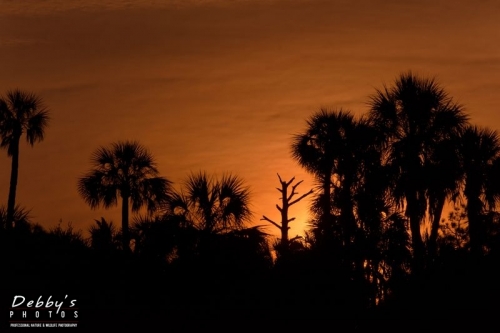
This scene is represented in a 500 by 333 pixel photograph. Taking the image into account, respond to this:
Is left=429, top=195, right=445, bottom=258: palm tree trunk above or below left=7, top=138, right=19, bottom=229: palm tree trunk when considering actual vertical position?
below

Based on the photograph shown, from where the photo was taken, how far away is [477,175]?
1726 inches

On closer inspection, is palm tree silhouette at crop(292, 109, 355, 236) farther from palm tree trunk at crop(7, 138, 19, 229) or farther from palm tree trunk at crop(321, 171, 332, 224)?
palm tree trunk at crop(7, 138, 19, 229)

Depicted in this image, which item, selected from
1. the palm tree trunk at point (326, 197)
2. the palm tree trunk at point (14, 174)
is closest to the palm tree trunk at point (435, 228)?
the palm tree trunk at point (326, 197)

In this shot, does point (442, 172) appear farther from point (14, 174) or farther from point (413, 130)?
point (14, 174)

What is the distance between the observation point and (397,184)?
126 ft

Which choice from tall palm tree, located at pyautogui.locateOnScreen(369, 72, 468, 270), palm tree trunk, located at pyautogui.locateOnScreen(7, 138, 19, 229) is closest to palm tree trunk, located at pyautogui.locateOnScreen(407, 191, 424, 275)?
tall palm tree, located at pyautogui.locateOnScreen(369, 72, 468, 270)

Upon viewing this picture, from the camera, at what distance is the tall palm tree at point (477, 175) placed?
43344 millimetres

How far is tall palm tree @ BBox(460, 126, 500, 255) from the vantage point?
4334 centimetres

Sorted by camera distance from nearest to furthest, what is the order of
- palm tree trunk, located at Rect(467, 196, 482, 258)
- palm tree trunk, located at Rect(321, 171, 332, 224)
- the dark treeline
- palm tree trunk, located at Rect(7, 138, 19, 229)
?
the dark treeline
palm tree trunk, located at Rect(467, 196, 482, 258)
palm tree trunk, located at Rect(321, 171, 332, 224)
palm tree trunk, located at Rect(7, 138, 19, 229)

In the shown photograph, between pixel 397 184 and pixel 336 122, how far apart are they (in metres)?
8.74

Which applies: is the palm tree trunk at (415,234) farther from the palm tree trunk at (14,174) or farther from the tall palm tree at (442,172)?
the palm tree trunk at (14,174)

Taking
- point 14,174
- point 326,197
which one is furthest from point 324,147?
point 14,174

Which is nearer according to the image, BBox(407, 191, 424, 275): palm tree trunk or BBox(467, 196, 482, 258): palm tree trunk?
BBox(407, 191, 424, 275): palm tree trunk

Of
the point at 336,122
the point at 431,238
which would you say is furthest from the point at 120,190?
the point at 431,238
